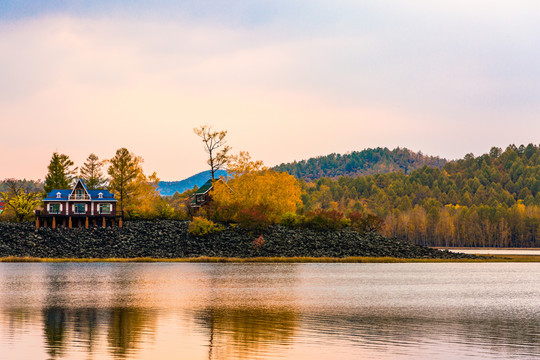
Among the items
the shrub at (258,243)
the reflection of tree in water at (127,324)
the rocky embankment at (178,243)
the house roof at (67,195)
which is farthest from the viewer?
the house roof at (67,195)

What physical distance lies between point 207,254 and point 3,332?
73.6 m

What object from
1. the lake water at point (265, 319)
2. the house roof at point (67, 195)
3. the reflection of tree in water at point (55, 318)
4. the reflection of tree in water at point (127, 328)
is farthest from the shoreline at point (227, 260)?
the reflection of tree in water at point (127, 328)

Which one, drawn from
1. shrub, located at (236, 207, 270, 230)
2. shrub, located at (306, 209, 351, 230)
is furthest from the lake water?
shrub, located at (306, 209, 351, 230)

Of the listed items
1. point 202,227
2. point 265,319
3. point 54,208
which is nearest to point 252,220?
point 202,227

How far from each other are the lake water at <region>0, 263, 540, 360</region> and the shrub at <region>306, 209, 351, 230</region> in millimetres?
50523

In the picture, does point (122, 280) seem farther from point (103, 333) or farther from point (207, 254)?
point (207, 254)

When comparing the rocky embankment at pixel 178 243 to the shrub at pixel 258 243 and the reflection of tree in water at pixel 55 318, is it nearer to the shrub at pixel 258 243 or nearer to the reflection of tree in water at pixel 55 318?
the shrub at pixel 258 243

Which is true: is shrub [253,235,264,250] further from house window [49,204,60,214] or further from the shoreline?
house window [49,204,60,214]

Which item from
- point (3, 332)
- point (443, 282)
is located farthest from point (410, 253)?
point (3, 332)

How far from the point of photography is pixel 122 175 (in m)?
123

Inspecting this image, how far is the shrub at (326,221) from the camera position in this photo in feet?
363

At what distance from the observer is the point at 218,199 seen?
11681cm

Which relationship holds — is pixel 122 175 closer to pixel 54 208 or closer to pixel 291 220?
pixel 54 208

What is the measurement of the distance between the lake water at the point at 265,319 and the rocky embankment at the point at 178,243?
131ft
